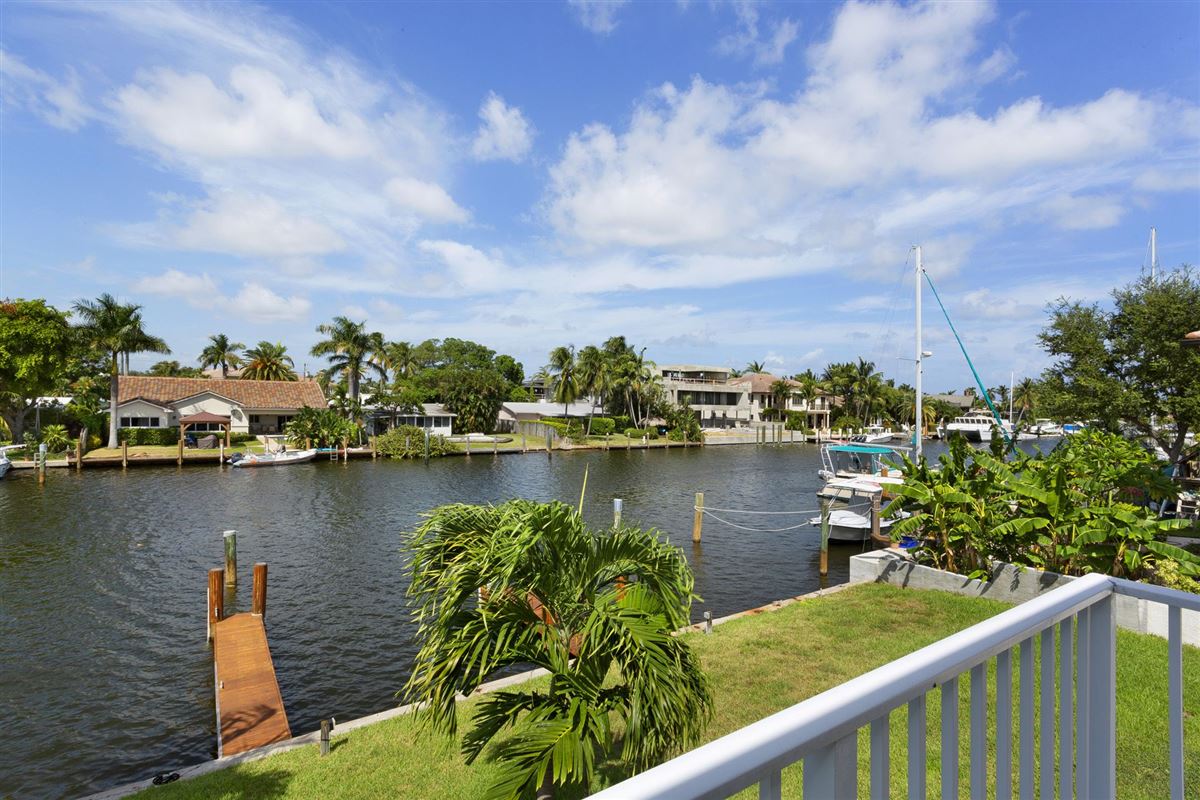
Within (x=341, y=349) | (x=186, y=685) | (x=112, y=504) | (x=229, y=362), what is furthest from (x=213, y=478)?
(x=229, y=362)

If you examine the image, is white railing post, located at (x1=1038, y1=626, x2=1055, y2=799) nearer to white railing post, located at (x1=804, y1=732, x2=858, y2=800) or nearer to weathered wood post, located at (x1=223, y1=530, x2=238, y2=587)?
white railing post, located at (x1=804, y1=732, x2=858, y2=800)

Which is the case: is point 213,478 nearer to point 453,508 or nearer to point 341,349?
point 341,349

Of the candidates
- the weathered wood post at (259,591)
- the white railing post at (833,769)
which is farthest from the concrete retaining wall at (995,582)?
the weathered wood post at (259,591)

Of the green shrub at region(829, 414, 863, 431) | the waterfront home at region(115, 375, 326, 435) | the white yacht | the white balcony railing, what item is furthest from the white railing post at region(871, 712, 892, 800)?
the white yacht

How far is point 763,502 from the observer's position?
3647 cm

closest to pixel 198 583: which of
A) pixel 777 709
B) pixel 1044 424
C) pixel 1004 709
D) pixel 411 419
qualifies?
pixel 777 709

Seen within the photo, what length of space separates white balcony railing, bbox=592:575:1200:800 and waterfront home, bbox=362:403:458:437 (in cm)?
6122

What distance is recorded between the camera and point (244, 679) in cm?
1234

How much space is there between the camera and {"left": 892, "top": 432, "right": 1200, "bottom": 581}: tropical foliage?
480 inches

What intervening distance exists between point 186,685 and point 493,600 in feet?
35.9

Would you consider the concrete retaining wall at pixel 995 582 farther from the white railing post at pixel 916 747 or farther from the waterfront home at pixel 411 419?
the waterfront home at pixel 411 419

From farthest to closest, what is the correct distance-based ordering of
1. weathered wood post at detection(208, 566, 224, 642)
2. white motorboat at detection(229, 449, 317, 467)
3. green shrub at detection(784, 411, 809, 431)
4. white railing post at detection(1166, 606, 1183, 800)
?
green shrub at detection(784, 411, 809, 431) < white motorboat at detection(229, 449, 317, 467) < weathered wood post at detection(208, 566, 224, 642) < white railing post at detection(1166, 606, 1183, 800)

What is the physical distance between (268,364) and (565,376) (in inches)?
1310

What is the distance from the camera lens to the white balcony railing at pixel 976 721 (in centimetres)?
120
